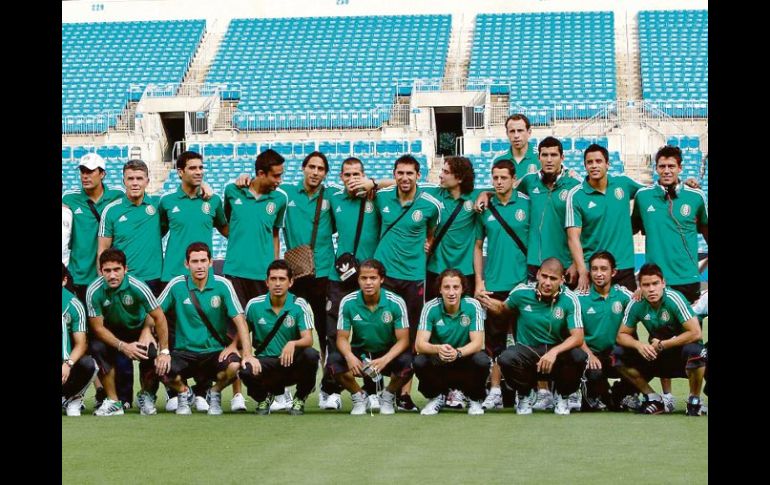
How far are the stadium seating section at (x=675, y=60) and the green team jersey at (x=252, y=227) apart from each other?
55.2 ft

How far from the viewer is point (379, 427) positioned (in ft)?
23.4

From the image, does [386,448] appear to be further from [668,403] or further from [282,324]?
[668,403]

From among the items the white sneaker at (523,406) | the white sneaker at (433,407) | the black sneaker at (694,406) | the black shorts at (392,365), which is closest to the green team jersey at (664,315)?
the black sneaker at (694,406)

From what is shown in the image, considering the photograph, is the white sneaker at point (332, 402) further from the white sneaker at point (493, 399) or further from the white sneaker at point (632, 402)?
the white sneaker at point (632, 402)

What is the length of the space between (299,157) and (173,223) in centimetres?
1571

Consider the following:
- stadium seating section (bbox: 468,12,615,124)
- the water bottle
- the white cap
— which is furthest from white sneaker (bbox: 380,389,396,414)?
stadium seating section (bbox: 468,12,615,124)

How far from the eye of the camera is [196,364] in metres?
7.97

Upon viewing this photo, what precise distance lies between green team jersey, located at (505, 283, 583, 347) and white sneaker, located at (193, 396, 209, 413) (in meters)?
2.16

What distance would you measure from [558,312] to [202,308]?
94.4 inches

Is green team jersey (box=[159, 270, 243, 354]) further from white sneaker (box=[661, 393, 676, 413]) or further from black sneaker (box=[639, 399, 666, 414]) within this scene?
white sneaker (box=[661, 393, 676, 413])

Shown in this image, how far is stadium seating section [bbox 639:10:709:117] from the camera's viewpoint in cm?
2508

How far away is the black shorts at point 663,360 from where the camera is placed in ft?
25.0

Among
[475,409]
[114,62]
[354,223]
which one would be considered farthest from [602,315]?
[114,62]
